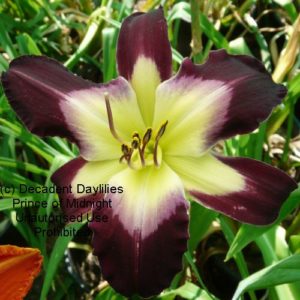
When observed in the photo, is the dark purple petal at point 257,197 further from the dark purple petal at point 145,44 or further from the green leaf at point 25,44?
the green leaf at point 25,44

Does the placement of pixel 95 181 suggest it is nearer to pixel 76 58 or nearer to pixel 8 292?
pixel 8 292

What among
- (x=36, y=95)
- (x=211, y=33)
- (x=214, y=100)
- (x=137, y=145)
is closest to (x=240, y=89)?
(x=214, y=100)

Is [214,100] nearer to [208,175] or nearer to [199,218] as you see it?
[208,175]

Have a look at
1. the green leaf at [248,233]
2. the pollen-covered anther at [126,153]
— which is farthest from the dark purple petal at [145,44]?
the green leaf at [248,233]

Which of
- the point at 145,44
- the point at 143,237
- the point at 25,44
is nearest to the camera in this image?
the point at 143,237

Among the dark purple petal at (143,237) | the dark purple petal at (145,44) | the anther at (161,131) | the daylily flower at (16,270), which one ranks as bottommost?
the daylily flower at (16,270)

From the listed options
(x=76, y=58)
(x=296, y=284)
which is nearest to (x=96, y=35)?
(x=76, y=58)

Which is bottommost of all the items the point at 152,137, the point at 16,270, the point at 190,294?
the point at 190,294

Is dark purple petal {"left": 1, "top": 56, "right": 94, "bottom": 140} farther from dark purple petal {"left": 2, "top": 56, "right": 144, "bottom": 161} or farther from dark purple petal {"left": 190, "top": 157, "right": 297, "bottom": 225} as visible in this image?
dark purple petal {"left": 190, "top": 157, "right": 297, "bottom": 225}
